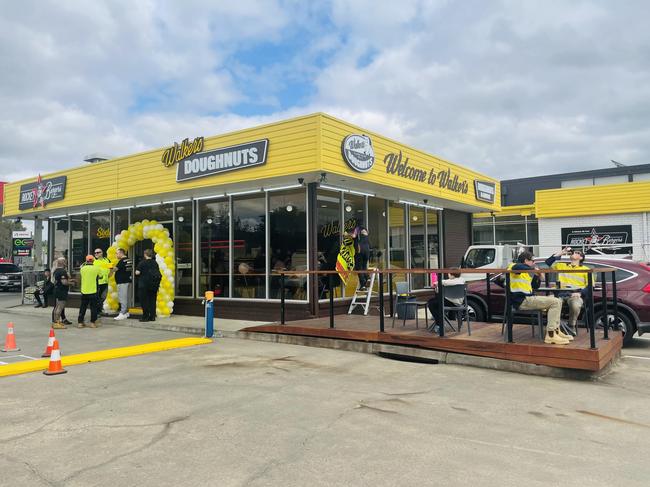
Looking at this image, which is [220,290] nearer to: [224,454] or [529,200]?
[224,454]

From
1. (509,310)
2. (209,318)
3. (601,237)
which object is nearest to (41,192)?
(209,318)

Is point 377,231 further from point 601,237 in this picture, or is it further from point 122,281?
point 601,237

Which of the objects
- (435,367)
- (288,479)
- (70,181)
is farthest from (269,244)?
(288,479)

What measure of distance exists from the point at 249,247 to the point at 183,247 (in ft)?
8.60

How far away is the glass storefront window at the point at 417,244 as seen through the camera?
1603 cm

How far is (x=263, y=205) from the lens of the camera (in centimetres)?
1282

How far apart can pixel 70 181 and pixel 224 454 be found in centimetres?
1470

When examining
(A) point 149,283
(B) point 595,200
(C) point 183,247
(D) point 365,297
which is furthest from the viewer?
(B) point 595,200

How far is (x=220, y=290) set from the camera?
1350cm

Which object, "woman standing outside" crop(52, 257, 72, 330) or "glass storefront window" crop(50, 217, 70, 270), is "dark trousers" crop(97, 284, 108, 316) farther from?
"glass storefront window" crop(50, 217, 70, 270)

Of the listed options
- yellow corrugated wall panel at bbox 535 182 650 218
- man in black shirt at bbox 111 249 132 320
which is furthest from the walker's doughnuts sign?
yellow corrugated wall panel at bbox 535 182 650 218

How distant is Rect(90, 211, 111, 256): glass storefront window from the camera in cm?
1675

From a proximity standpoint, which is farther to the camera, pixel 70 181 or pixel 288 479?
pixel 70 181

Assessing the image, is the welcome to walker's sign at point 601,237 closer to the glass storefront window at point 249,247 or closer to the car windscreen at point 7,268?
the glass storefront window at point 249,247
